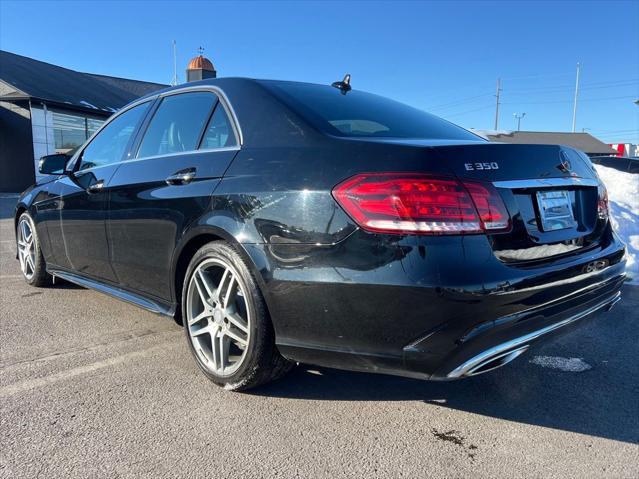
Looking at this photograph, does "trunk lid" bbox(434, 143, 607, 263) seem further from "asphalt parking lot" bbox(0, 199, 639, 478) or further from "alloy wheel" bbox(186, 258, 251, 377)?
"alloy wheel" bbox(186, 258, 251, 377)

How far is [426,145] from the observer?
6.98 ft

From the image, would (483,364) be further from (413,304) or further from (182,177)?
(182,177)

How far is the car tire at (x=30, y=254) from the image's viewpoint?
4672 millimetres

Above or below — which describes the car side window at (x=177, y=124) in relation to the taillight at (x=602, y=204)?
above

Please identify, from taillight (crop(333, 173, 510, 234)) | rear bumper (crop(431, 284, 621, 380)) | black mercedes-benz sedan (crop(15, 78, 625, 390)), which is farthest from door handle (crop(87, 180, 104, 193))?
rear bumper (crop(431, 284, 621, 380))

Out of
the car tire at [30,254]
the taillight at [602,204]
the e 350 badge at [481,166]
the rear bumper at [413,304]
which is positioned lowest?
the car tire at [30,254]

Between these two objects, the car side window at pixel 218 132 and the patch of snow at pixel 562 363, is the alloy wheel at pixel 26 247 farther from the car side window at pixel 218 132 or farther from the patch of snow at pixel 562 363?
the patch of snow at pixel 562 363

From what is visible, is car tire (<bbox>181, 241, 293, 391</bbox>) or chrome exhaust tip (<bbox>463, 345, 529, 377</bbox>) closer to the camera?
chrome exhaust tip (<bbox>463, 345, 529, 377</bbox>)

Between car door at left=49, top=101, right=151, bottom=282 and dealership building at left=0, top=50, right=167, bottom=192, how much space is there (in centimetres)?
1726

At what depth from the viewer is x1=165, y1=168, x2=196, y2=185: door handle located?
278 centimetres

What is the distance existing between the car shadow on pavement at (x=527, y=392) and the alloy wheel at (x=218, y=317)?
0.27 metres

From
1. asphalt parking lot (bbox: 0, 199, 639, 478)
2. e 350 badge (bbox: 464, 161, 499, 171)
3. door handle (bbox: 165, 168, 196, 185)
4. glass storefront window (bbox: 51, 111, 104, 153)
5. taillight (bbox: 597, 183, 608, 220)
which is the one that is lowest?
asphalt parking lot (bbox: 0, 199, 639, 478)

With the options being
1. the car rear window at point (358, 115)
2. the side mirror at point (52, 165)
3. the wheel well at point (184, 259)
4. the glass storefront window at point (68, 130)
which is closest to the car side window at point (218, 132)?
the car rear window at point (358, 115)

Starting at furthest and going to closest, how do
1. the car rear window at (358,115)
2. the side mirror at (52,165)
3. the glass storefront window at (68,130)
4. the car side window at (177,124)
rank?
the glass storefront window at (68,130) → the side mirror at (52,165) → the car side window at (177,124) → the car rear window at (358,115)
